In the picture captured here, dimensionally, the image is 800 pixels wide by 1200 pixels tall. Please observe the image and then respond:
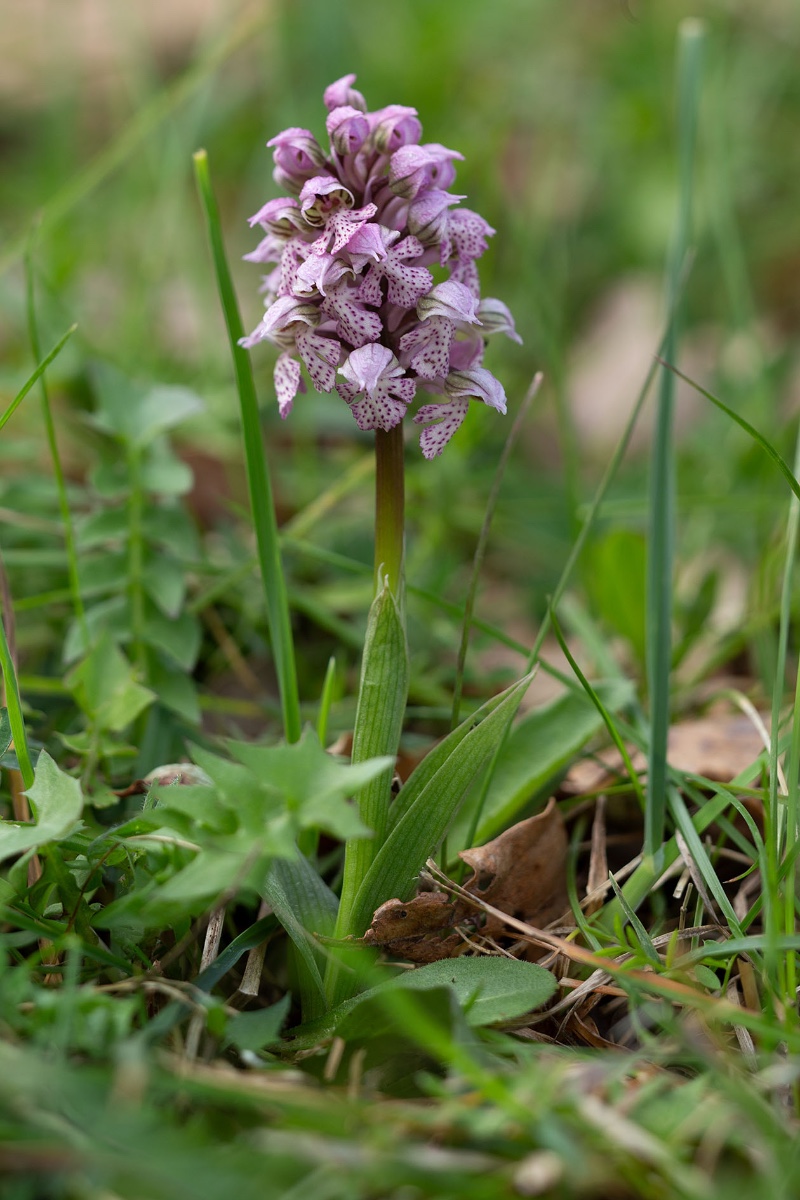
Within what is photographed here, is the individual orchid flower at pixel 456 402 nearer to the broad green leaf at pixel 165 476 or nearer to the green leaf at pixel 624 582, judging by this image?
the broad green leaf at pixel 165 476

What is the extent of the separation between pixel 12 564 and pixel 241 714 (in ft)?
2.11

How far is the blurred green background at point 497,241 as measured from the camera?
272 centimetres

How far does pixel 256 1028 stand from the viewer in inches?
47.7

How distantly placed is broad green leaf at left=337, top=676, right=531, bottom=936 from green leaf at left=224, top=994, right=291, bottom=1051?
0.25 metres

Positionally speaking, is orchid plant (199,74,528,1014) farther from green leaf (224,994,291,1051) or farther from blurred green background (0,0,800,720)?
blurred green background (0,0,800,720)

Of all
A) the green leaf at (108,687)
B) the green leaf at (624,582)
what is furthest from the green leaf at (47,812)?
the green leaf at (624,582)

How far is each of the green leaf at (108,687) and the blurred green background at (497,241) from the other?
0.69m

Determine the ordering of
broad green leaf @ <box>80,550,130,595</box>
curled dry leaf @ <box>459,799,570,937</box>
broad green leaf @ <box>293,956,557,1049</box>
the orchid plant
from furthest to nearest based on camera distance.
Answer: broad green leaf @ <box>80,550,130,595</box>
curled dry leaf @ <box>459,799,570,937</box>
the orchid plant
broad green leaf @ <box>293,956,557,1049</box>

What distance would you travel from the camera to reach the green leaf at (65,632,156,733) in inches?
66.4

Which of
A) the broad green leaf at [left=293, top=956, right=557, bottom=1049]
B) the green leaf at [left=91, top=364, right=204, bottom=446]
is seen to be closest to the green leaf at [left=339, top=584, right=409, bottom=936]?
the broad green leaf at [left=293, top=956, right=557, bottom=1049]

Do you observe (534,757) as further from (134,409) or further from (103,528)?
(134,409)

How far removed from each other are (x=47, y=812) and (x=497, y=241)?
2892 mm

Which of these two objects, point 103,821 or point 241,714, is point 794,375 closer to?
point 241,714

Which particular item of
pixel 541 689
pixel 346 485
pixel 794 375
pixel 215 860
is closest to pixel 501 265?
pixel 794 375
